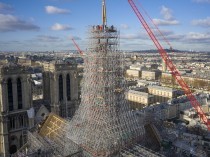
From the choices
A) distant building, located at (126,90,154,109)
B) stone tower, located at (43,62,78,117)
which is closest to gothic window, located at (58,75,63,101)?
stone tower, located at (43,62,78,117)

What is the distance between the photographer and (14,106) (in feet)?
141

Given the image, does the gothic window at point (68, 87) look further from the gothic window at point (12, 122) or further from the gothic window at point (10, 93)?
the gothic window at point (12, 122)

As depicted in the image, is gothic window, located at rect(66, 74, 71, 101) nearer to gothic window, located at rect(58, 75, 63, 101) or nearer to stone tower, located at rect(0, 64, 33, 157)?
gothic window, located at rect(58, 75, 63, 101)

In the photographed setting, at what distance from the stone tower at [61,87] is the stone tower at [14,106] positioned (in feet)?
14.8

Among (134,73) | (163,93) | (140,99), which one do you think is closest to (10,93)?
(140,99)

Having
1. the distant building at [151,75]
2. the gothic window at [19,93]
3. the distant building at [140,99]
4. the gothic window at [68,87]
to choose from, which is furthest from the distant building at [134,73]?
the gothic window at [19,93]

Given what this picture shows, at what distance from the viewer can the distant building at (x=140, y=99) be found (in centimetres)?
8188

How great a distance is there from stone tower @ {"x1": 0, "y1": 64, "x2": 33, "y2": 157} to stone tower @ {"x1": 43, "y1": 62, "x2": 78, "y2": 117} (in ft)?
14.8

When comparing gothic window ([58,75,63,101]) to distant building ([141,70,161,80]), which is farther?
distant building ([141,70,161,80])

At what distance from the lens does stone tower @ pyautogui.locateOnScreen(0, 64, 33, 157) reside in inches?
1635

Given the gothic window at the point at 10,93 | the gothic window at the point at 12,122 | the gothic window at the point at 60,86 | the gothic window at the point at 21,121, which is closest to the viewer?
the gothic window at the point at 10,93

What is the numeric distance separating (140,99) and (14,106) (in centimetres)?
4786

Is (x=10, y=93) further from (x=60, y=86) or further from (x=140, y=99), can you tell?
(x=140, y=99)

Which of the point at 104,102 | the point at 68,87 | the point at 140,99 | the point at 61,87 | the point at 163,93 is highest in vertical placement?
the point at 104,102
